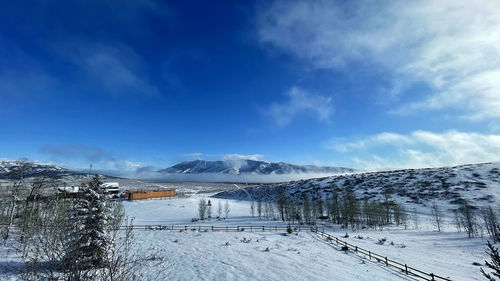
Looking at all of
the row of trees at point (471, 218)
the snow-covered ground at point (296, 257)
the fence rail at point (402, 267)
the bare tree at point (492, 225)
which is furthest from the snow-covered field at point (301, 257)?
the row of trees at point (471, 218)

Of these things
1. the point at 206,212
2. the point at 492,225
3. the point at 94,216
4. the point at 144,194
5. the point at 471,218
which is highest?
the point at 94,216

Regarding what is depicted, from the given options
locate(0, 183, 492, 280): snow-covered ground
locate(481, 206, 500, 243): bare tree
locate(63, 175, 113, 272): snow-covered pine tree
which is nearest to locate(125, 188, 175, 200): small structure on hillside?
locate(0, 183, 492, 280): snow-covered ground

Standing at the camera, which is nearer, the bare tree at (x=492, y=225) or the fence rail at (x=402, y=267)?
the fence rail at (x=402, y=267)

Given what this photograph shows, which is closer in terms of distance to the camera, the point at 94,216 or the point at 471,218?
the point at 94,216

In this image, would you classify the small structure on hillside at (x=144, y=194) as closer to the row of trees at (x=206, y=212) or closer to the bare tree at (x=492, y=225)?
the row of trees at (x=206, y=212)

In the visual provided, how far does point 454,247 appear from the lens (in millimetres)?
43406

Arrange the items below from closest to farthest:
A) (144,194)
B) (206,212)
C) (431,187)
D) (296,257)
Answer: (296,257) < (206,212) < (431,187) < (144,194)

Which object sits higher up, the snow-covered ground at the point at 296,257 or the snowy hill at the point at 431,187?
the snowy hill at the point at 431,187

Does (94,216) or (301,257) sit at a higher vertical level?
(94,216)

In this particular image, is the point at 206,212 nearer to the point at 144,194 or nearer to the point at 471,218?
the point at 144,194

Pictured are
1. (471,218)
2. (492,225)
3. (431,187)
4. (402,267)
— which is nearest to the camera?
(402,267)

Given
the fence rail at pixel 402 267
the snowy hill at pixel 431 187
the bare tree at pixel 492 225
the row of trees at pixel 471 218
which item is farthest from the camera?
the snowy hill at pixel 431 187

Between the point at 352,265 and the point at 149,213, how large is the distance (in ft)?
253

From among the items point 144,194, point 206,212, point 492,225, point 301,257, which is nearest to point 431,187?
point 492,225
